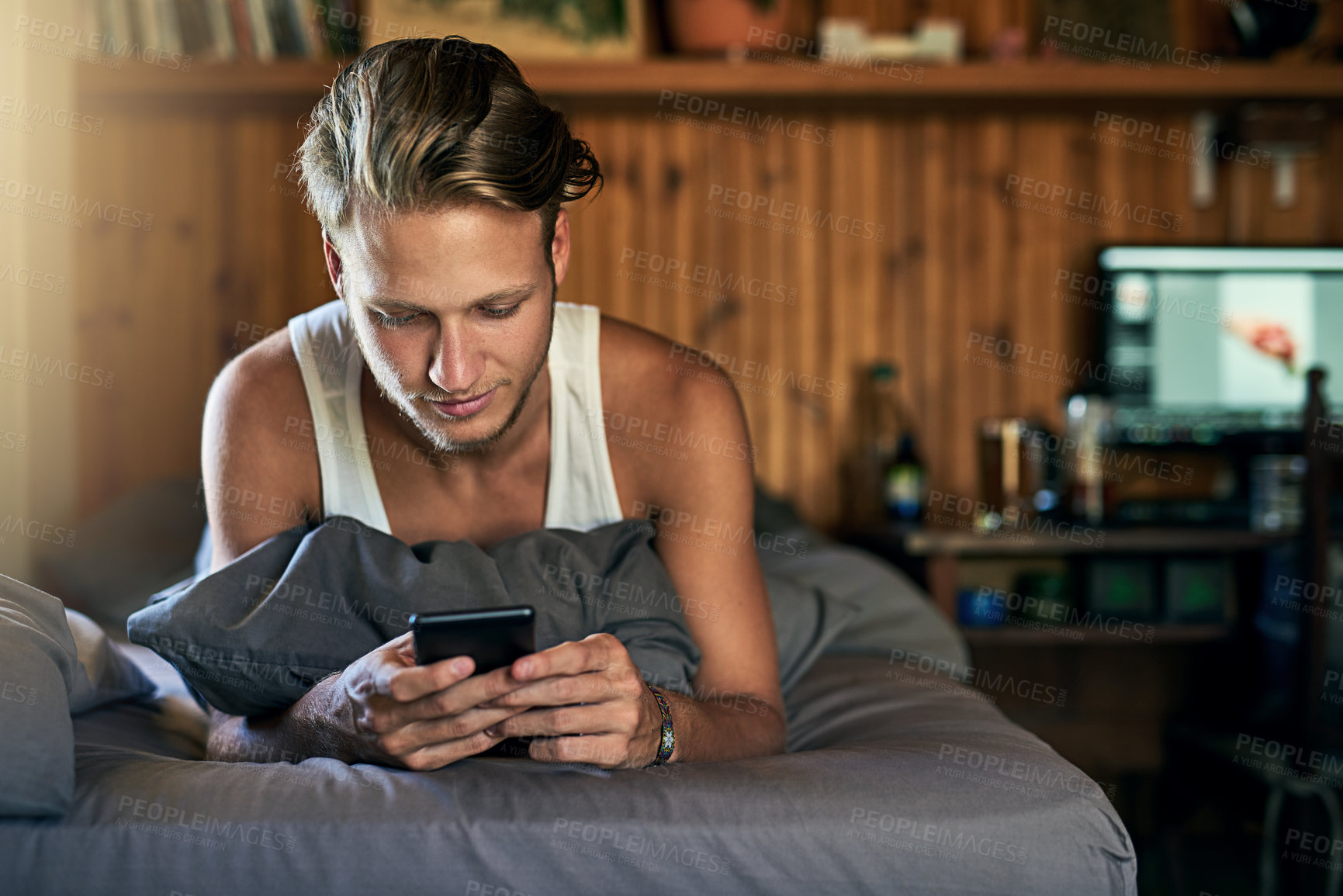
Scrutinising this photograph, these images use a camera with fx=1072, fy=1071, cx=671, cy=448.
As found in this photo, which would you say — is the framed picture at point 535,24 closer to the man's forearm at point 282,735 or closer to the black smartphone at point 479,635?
the man's forearm at point 282,735

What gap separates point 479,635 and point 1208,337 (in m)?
2.39

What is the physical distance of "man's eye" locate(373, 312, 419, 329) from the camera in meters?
1.01

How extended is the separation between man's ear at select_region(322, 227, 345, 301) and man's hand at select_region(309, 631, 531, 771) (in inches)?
15.3

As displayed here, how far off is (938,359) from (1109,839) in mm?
1957

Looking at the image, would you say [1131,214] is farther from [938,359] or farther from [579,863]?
[579,863]

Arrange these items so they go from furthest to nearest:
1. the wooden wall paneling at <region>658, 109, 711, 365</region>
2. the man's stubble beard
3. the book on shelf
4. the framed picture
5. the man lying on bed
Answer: the wooden wall paneling at <region>658, 109, 711, 365</region> → the framed picture → the book on shelf → the man's stubble beard → the man lying on bed

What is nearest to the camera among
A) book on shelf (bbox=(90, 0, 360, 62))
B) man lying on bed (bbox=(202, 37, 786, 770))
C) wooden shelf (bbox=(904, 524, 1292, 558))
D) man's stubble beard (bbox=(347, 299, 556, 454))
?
man lying on bed (bbox=(202, 37, 786, 770))

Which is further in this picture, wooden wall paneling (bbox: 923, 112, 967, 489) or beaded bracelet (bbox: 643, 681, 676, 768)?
wooden wall paneling (bbox: 923, 112, 967, 489)

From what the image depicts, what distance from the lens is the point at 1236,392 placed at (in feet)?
8.73

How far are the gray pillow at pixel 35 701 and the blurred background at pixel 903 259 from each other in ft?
4.67

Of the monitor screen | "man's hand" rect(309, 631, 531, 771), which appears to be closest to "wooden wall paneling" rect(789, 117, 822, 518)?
the monitor screen

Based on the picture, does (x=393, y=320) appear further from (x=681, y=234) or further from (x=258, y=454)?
(x=681, y=234)

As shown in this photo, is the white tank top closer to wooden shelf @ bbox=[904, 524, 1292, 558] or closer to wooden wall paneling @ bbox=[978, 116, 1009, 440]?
wooden shelf @ bbox=[904, 524, 1292, 558]

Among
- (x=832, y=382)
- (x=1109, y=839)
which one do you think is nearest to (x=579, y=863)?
(x=1109, y=839)
